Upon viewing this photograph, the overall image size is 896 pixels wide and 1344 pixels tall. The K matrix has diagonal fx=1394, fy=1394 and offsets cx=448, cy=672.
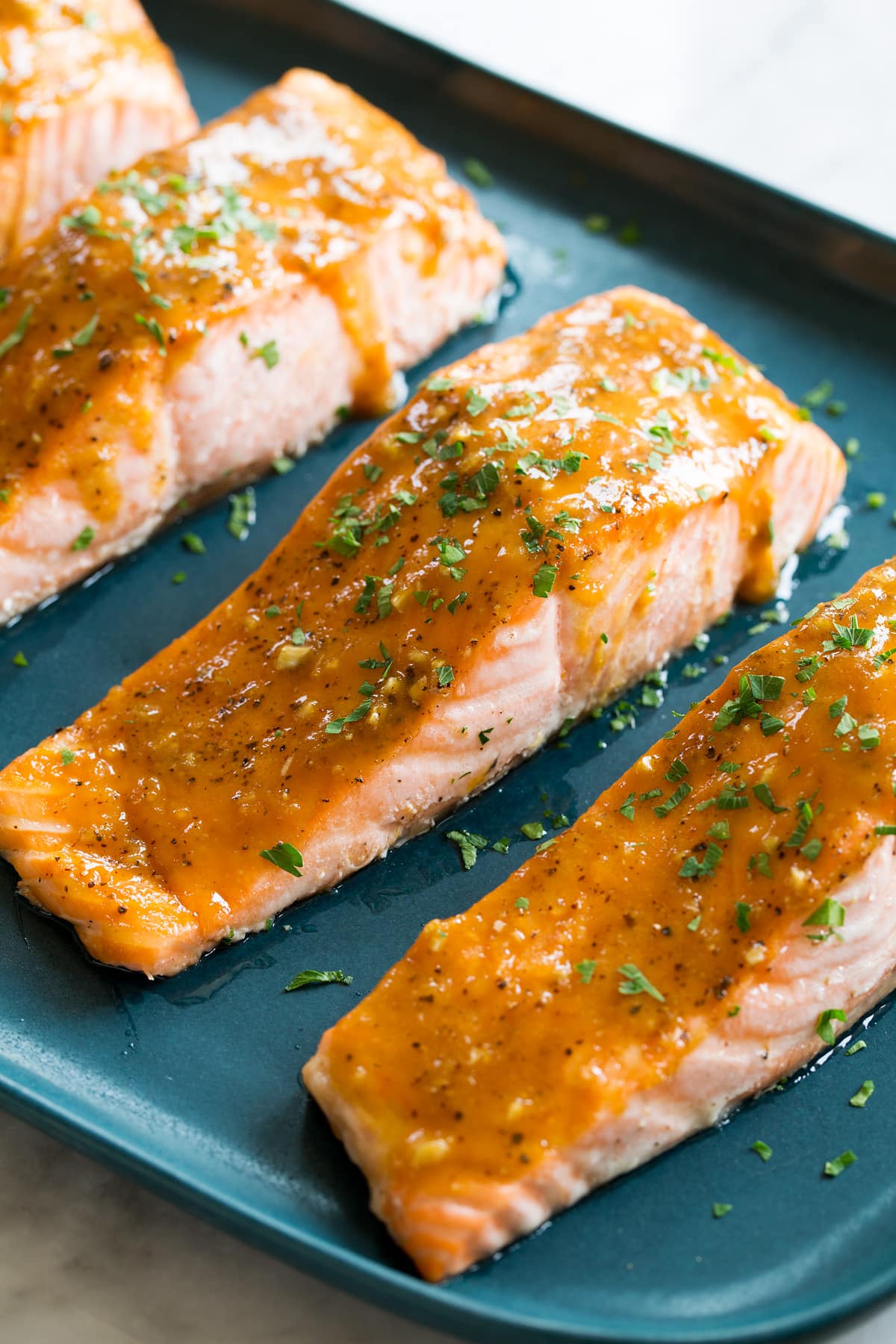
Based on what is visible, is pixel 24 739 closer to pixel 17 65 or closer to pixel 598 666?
pixel 598 666

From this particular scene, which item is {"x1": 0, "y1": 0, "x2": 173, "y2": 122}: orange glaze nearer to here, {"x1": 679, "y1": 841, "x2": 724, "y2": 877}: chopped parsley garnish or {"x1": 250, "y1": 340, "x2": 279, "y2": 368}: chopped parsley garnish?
{"x1": 250, "y1": 340, "x2": 279, "y2": 368}: chopped parsley garnish

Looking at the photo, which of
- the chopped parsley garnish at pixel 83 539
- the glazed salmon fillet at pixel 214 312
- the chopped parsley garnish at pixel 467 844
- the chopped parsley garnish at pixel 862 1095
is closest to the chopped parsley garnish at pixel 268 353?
the glazed salmon fillet at pixel 214 312

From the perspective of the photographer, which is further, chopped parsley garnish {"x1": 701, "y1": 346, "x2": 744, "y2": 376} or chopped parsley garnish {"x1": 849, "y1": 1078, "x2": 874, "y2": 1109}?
chopped parsley garnish {"x1": 701, "y1": 346, "x2": 744, "y2": 376}

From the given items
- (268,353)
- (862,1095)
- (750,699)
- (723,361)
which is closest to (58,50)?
(268,353)

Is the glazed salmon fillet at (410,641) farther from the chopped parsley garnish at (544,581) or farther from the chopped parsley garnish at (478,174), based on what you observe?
the chopped parsley garnish at (478,174)

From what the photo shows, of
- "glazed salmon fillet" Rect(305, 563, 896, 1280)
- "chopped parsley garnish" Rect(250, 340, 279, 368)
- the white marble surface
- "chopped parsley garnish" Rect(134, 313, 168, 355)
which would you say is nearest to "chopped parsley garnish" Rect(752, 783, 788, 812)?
"glazed salmon fillet" Rect(305, 563, 896, 1280)

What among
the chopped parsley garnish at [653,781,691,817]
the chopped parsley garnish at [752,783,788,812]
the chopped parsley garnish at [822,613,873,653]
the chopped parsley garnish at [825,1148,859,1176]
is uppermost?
the chopped parsley garnish at [822,613,873,653]
